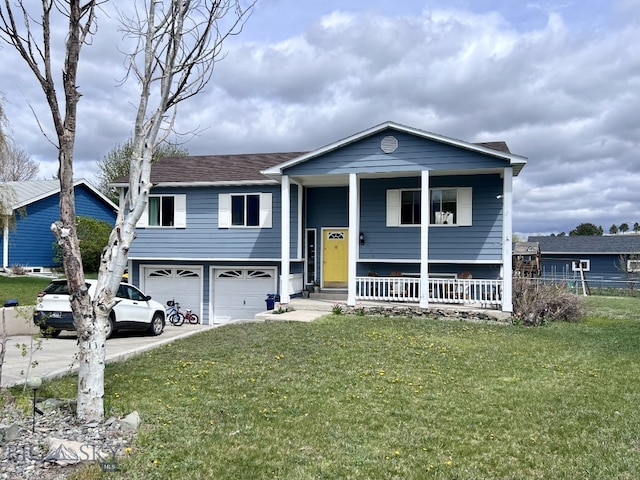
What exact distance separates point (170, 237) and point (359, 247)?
6.88 metres

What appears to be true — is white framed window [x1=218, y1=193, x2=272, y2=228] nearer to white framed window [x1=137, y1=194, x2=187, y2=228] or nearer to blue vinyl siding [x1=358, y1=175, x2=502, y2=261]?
white framed window [x1=137, y1=194, x2=187, y2=228]

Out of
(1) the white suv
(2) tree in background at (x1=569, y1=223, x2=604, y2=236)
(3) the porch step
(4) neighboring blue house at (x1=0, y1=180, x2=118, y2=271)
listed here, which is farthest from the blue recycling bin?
(2) tree in background at (x1=569, y1=223, x2=604, y2=236)

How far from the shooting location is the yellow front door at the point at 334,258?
17.2m

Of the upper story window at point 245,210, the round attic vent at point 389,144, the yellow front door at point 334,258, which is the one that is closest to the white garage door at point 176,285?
the upper story window at point 245,210

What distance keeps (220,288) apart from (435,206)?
325 inches

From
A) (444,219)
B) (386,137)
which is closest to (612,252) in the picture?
(444,219)

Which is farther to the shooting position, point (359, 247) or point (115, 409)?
point (359, 247)

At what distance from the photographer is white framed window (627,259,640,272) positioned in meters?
34.2

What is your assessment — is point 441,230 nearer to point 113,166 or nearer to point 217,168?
point 217,168

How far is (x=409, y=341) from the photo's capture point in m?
9.77

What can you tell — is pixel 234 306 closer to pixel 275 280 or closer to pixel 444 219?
pixel 275 280

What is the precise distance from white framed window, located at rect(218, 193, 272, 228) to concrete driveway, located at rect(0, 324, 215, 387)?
505cm

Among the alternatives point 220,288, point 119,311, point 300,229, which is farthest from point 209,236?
point 119,311

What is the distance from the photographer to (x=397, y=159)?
47.7 feet
